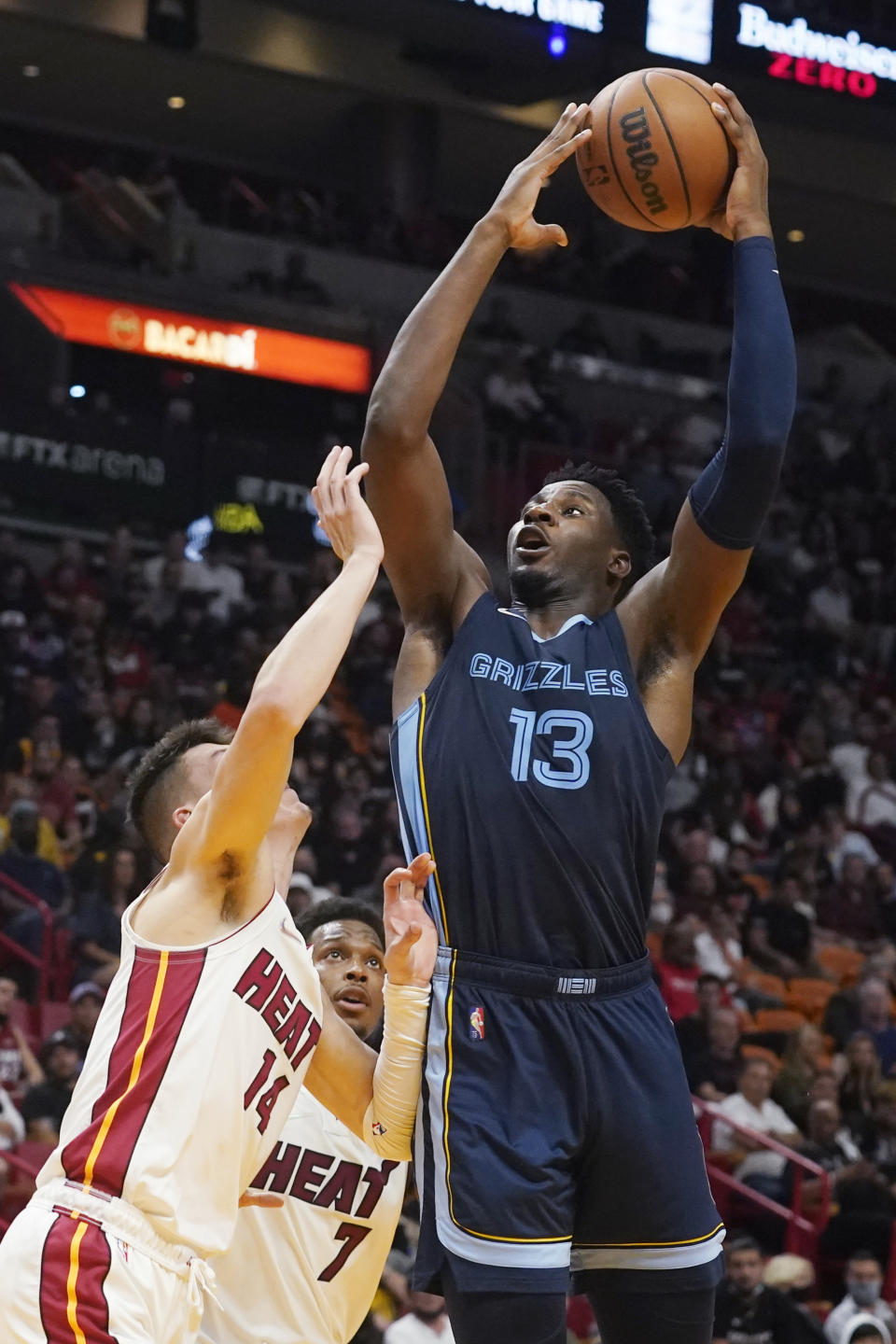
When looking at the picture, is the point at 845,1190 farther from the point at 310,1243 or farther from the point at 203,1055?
the point at 203,1055

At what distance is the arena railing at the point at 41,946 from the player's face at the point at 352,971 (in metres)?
4.82

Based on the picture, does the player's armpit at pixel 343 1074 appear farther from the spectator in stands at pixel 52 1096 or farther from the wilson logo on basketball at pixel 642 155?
the spectator in stands at pixel 52 1096

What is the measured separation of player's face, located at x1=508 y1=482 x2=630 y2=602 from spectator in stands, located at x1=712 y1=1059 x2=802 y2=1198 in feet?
20.2

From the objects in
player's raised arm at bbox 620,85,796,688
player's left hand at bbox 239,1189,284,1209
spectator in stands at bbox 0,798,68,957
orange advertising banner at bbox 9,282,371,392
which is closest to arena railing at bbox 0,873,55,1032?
spectator in stands at bbox 0,798,68,957

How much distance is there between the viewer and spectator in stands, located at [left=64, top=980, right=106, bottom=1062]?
8148 mm

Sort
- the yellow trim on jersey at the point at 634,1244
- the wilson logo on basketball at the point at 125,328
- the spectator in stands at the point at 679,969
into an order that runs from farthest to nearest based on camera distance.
→ the wilson logo on basketball at the point at 125,328
the spectator in stands at the point at 679,969
the yellow trim on jersey at the point at 634,1244

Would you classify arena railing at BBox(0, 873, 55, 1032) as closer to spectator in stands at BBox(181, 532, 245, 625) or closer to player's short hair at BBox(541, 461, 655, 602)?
spectator in stands at BBox(181, 532, 245, 625)

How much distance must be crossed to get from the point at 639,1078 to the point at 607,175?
5.65ft

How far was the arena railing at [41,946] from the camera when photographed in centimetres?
903

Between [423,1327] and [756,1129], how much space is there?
294cm

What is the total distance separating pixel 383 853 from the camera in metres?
10.9

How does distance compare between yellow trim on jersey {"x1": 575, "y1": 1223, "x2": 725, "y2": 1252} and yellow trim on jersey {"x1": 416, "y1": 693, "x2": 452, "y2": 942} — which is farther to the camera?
yellow trim on jersey {"x1": 416, "y1": 693, "x2": 452, "y2": 942}

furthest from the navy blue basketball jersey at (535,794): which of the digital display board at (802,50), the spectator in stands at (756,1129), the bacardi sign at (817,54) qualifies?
the bacardi sign at (817,54)

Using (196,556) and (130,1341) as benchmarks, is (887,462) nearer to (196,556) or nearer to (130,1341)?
(196,556)
